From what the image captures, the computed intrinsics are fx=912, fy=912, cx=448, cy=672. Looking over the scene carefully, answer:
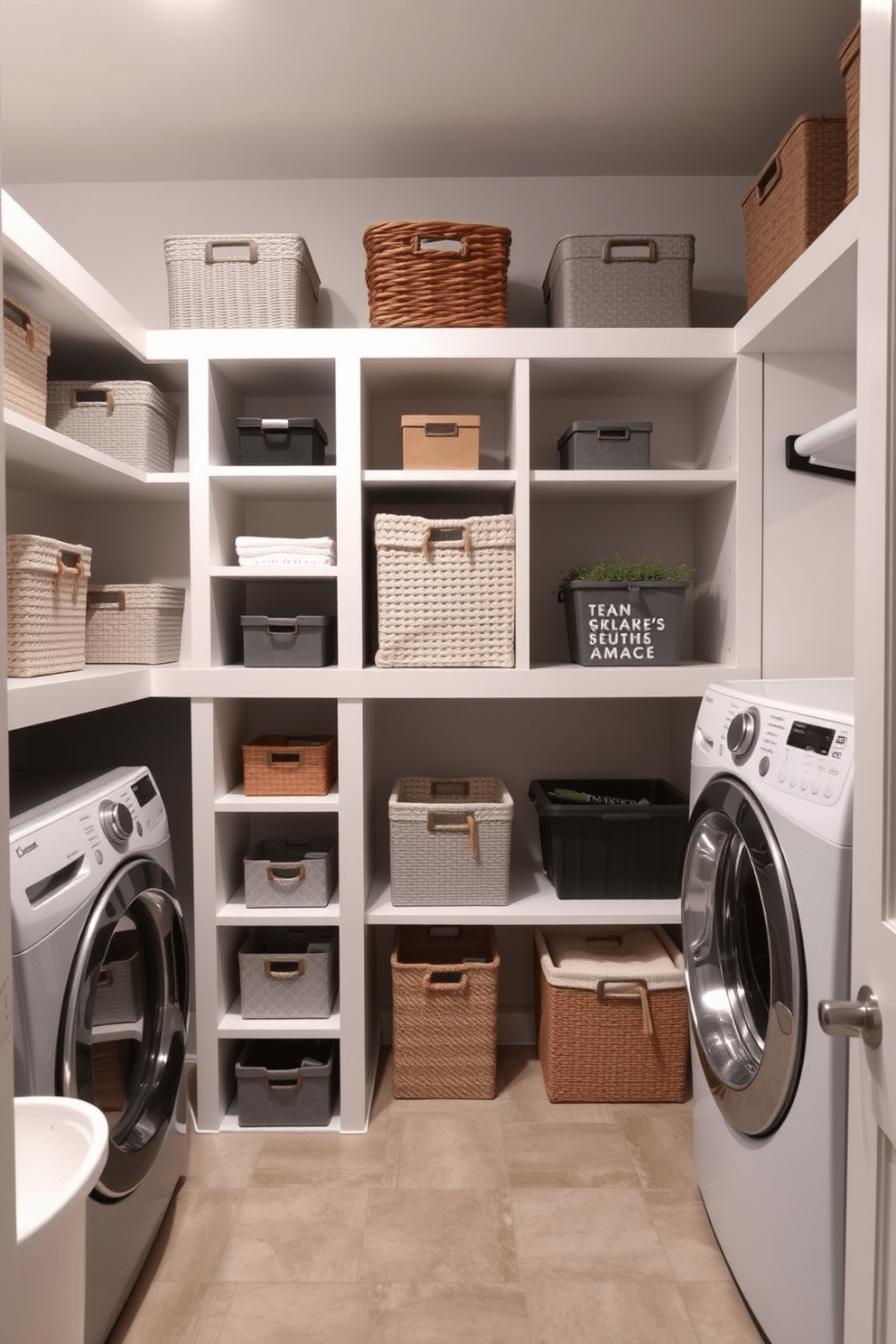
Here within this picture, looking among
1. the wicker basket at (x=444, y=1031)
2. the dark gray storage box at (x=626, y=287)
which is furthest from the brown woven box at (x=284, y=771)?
the dark gray storage box at (x=626, y=287)

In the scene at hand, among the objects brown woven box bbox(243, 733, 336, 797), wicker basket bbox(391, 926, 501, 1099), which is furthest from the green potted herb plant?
wicker basket bbox(391, 926, 501, 1099)

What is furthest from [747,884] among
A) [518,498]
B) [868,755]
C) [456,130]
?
[456,130]

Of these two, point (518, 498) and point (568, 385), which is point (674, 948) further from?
point (568, 385)

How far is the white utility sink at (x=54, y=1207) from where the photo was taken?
98 cm

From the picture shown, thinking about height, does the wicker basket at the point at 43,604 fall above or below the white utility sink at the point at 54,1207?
above

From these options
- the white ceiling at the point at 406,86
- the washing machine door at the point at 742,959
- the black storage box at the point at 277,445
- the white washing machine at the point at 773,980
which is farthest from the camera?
the black storage box at the point at 277,445

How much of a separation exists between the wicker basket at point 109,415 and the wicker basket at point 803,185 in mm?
1514

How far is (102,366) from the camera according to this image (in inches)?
93.9

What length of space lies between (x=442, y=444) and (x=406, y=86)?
0.83 metres

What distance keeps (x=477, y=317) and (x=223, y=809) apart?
54.1 inches

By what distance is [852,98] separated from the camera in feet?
5.16

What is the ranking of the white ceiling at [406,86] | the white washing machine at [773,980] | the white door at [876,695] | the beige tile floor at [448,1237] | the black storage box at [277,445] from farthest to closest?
the black storage box at [277,445] < the white ceiling at [406,86] < the beige tile floor at [448,1237] < the white washing machine at [773,980] < the white door at [876,695]

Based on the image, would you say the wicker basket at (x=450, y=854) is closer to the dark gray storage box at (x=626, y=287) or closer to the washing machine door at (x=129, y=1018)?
the washing machine door at (x=129, y=1018)

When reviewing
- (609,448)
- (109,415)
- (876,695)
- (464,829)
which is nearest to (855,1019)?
(876,695)
